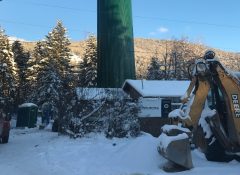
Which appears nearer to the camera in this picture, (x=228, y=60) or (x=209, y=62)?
(x=209, y=62)

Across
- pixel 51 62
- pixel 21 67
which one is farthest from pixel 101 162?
pixel 21 67

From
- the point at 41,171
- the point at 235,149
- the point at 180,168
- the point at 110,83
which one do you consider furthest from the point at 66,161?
the point at 110,83

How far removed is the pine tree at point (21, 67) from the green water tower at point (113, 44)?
2164 centimetres

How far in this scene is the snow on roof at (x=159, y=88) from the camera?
32.0 meters

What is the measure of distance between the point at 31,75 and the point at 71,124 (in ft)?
153

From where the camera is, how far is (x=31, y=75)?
6512 centimetres

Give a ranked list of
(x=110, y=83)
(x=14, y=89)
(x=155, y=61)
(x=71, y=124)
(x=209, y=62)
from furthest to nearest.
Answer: (x=155, y=61), (x=14, y=89), (x=110, y=83), (x=71, y=124), (x=209, y=62)

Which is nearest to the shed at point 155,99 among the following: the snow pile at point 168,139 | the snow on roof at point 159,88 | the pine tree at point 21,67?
the snow on roof at point 159,88

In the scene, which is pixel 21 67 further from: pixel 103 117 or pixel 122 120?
pixel 122 120

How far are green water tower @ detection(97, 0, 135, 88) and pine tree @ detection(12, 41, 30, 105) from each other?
71.0 feet

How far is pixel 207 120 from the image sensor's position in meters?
11.9

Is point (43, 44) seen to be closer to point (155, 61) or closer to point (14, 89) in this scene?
point (14, 89)

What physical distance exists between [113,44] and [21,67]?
27833mm

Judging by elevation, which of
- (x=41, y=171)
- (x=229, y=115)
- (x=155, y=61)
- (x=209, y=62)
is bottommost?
(x=41, y=171)
